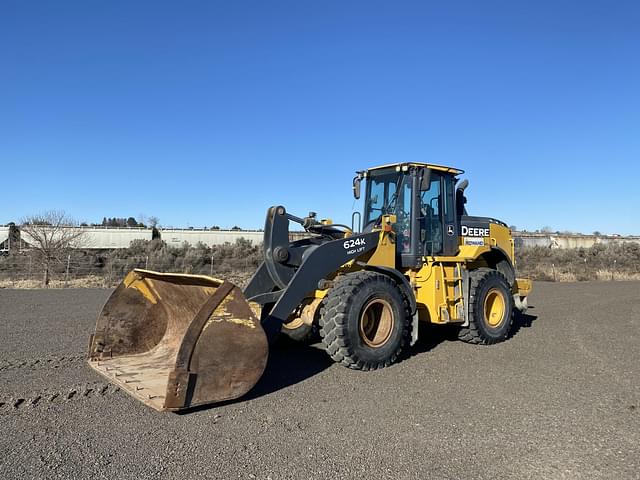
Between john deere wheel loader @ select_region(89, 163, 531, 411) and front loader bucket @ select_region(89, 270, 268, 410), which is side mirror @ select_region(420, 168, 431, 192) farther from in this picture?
front loader bucket @ select_region(89, 270, 268, 410)

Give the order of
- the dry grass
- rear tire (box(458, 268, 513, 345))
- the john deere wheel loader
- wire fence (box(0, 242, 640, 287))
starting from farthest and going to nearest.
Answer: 1. wire fence (box(0, 242, 640, 287))
2. the dry grass
3. rear tire (box(458, 268, 513, 345))
4. the john deere wheel loader

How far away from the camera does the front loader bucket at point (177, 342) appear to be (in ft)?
15.4

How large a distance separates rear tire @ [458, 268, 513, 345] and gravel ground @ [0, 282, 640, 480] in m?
0.57

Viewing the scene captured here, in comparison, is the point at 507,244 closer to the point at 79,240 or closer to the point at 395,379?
the point at 395,379

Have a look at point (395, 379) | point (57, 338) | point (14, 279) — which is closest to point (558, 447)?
point (395, 379)

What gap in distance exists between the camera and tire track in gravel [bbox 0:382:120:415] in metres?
4.95

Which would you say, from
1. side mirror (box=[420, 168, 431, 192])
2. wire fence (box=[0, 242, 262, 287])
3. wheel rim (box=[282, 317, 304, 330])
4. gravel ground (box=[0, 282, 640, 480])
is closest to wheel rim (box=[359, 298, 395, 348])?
gravel ground (box=[0, 282, 640, 480])

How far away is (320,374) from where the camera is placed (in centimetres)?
632

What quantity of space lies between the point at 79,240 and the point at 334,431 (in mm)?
29118

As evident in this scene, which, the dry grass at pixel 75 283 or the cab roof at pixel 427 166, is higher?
the cab roof at pixel 427 166

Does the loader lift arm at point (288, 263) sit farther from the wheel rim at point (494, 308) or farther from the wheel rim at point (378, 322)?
the wheel rim at point (494, 308)

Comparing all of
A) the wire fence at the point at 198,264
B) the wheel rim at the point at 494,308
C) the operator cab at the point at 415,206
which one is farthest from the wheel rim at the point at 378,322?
the wire fence at the point at 198,264

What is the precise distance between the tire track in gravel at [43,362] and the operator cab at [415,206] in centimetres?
453

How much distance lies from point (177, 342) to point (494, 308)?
5.27 metres
